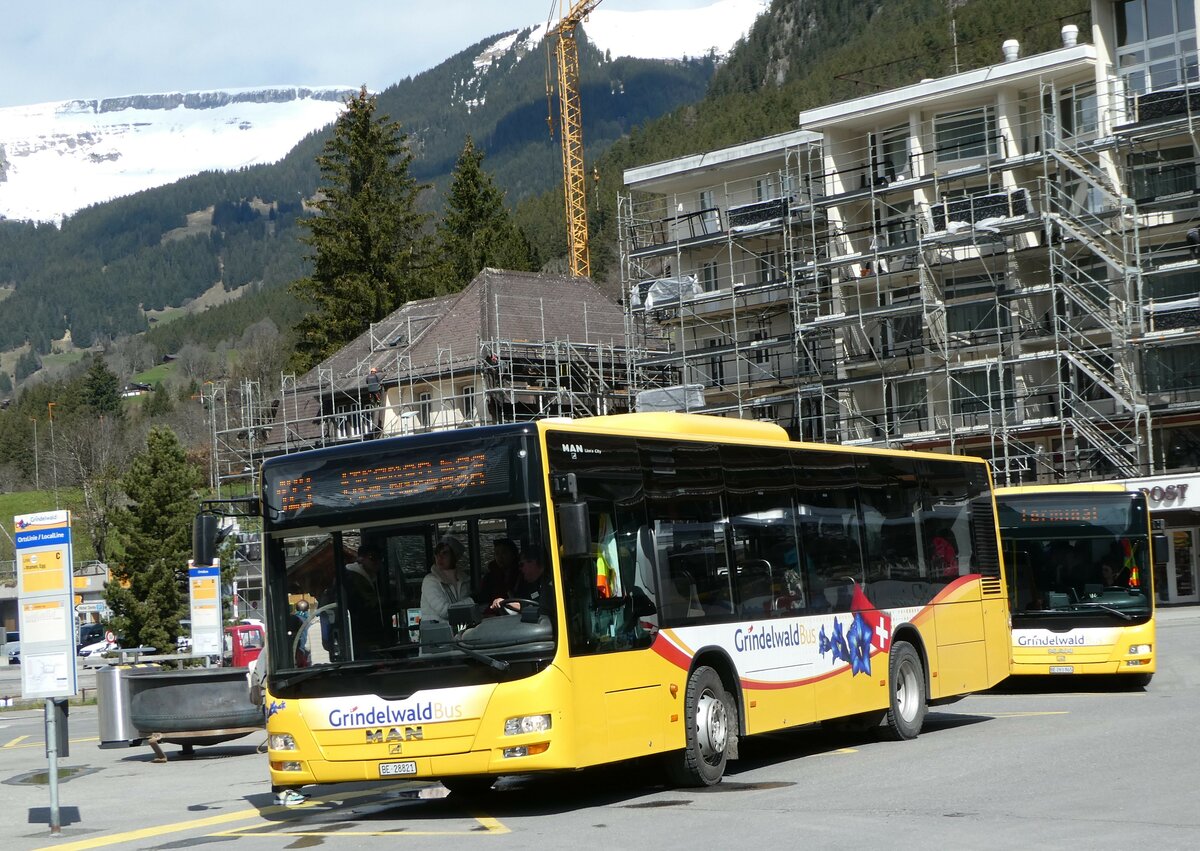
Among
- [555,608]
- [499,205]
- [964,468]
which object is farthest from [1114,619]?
[499,205]

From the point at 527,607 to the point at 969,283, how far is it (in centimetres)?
4787

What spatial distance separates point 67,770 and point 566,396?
42224mm

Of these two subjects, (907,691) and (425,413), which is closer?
(907,691)

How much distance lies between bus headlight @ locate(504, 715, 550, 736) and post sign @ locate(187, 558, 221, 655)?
17.7m

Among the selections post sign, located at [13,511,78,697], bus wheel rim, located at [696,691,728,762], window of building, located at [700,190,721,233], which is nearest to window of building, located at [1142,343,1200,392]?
window of building, located at [700,190,721,233]

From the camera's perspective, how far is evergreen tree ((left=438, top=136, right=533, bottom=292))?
89.2 meters

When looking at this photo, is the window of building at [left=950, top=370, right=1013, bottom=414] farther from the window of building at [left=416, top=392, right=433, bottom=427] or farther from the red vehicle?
the red vehicle

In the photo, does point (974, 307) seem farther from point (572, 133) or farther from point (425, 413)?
point (572, 133)

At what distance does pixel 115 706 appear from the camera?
2070 cm

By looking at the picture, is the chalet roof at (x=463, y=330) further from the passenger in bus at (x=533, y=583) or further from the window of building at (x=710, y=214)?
the passenger in bus at (x=533, y=583)

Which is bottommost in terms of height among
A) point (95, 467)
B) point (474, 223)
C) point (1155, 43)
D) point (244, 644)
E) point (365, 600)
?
point (244, 644)

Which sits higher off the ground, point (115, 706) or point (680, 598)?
point (680, 598)

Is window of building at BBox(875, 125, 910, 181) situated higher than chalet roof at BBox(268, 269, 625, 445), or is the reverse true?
window of building at BBox(875, 125, 910, 181)

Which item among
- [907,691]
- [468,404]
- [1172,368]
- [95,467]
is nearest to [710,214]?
[468,404]
